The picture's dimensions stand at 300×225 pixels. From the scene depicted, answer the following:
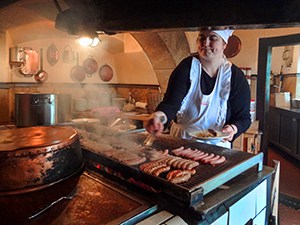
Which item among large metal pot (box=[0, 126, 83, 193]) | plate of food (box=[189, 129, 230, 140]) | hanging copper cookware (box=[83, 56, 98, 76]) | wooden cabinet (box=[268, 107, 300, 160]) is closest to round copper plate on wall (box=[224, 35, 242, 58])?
wooden cabinet (box=[268, 107, 300, 160])

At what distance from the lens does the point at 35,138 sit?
3.99 feet

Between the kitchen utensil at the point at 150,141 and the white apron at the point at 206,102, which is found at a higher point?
the white apron at the point at 206,102

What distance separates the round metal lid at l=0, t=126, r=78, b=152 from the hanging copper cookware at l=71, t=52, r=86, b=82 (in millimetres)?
4034

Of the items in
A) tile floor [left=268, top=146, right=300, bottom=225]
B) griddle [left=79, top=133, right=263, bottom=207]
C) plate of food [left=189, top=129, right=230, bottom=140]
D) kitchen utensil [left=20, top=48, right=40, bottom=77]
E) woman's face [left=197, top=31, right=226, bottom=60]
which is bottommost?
tile floor [left=268, top=146, right=300, bottom=225]

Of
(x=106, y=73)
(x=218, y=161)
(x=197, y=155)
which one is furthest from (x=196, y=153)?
(x=106, y=73)

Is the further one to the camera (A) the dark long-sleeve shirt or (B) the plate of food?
(A) the dark long-sleeve shirt

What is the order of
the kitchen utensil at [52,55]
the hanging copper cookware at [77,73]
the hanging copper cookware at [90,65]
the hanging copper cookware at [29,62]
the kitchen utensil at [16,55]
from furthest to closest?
1. the hanging copper cookware at [90,65]
2. the hanging copper cookware at [77,73]
3. the kitchen utensil at [52,55]
4. the hanging copper cookware at [29,62]
5. the kitchen utensil at [16,55]

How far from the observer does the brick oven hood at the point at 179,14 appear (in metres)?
0.62

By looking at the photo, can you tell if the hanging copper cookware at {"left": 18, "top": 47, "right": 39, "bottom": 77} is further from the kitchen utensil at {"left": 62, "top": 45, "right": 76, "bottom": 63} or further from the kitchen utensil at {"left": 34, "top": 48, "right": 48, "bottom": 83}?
the kitchen utensil at {"left": 62, "top": 45, "right": 76, "bottom": 63}

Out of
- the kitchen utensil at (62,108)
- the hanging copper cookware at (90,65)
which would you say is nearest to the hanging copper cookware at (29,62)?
the hanging copper cookware at (90,65)

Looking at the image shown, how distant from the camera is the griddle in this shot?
95cm

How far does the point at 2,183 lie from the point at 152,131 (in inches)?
32.1

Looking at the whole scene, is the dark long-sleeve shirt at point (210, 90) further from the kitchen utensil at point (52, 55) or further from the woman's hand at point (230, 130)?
the kitchen utensil at point (52, 55)

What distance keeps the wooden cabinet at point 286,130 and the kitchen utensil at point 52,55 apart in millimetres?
4494
